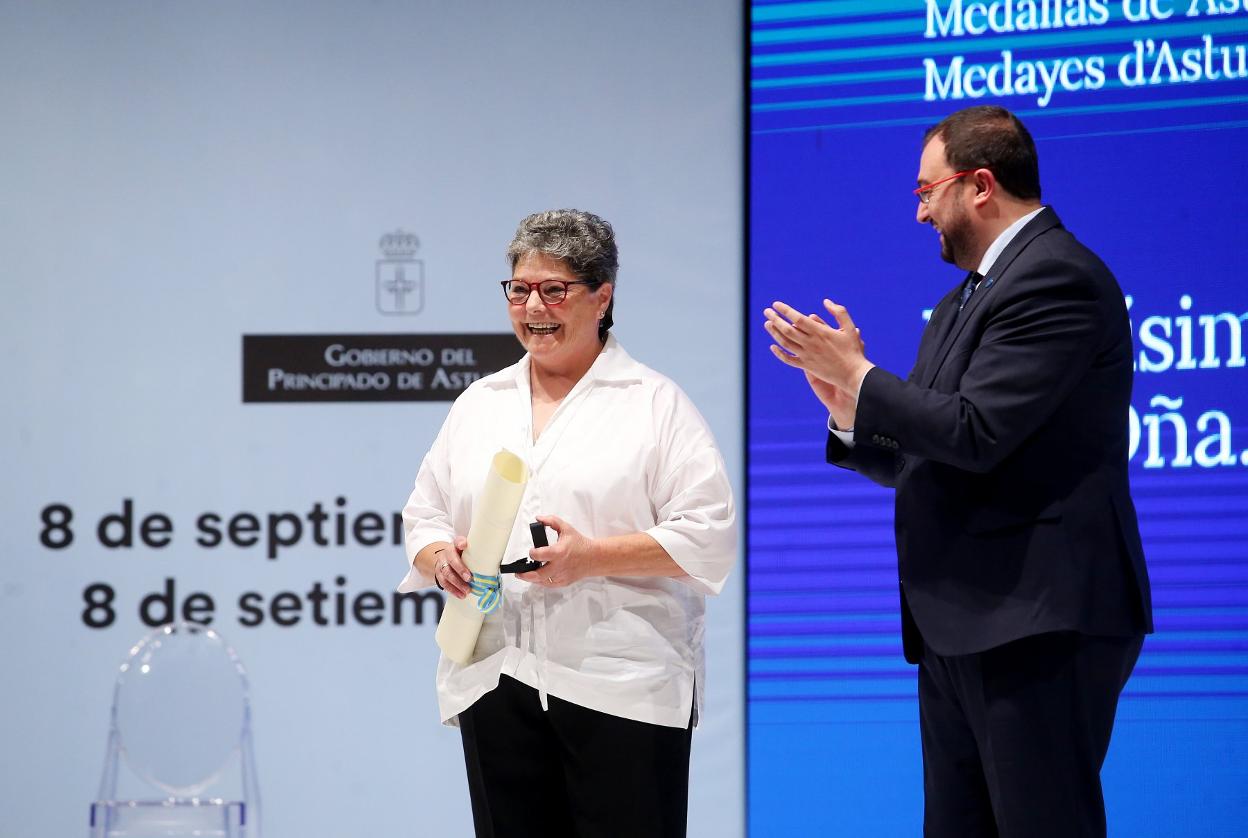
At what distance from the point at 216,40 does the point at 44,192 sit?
722 millimetres

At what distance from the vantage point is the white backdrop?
3.82 m

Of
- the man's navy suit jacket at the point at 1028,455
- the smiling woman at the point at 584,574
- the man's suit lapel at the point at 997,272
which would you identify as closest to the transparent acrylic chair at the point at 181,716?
the smiling woman at the point at 584,574

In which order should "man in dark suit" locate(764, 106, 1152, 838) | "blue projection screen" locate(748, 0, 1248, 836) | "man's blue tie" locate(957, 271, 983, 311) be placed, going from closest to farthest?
"man in dark suit" locate(764, 106, 1152, 838) → "man's blue tie" locate(957, 271, 983, 311) → "blue projection screen" locate(748, 0, 1248, 836)

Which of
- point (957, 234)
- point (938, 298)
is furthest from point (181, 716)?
point (938, 298)

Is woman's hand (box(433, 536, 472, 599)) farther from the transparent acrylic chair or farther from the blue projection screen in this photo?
the blue projection screen

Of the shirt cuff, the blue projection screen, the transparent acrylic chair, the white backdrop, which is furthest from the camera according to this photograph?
the white backdrop

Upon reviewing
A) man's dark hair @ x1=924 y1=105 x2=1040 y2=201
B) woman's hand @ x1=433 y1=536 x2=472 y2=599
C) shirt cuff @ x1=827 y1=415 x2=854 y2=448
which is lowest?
woman's hand @ x1=433 y1=536 x2=472 y2=599

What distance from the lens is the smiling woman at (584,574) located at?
2275 mm

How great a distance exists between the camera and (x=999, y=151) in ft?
7.09

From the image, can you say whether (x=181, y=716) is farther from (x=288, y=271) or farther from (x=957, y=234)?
(x=957, y=234)

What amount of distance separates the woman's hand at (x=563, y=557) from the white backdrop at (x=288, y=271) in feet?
5.33

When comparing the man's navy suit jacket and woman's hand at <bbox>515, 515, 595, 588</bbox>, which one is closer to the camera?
the man's navy suit jacket

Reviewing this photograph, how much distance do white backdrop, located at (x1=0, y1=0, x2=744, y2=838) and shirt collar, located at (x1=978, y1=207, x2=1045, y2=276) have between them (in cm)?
163

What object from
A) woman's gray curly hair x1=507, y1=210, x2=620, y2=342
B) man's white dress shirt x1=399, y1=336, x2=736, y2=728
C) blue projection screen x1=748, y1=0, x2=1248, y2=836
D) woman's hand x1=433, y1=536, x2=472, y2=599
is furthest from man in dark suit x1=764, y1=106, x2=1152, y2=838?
blue projection screen x1=748, y1=0, x2=1248, y2=836
